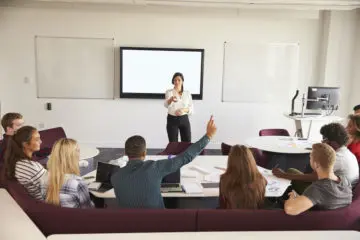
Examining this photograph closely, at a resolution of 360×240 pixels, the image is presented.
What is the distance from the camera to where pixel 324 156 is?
2.47m

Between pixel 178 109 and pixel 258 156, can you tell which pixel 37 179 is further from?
pixel 178 109

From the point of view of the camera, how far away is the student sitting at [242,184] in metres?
2.50

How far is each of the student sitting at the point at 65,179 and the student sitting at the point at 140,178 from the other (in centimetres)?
28

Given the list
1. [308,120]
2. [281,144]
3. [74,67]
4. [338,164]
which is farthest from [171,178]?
[74,67]

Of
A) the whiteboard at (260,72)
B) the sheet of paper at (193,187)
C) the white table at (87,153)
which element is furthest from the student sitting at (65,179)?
the whiteboard at (260,72)

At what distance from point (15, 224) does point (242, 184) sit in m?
1.55

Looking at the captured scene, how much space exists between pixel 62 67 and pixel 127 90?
137 cm

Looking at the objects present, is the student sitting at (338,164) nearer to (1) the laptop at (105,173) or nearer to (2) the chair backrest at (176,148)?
(2) the chair backrest at (176,148)

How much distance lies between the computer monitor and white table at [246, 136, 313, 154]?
1.40m

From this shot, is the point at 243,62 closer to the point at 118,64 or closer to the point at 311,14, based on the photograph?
the point at 311,14

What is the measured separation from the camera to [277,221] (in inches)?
89.7

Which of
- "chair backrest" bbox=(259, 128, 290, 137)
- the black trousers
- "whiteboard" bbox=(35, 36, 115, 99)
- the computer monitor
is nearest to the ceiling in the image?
"whiteboard" bbox=(35, 36, 115, 99)

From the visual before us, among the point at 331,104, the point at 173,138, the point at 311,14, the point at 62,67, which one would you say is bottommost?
the point at 173,138

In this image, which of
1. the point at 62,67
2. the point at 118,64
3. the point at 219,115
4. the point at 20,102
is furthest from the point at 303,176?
the point at 20,102
